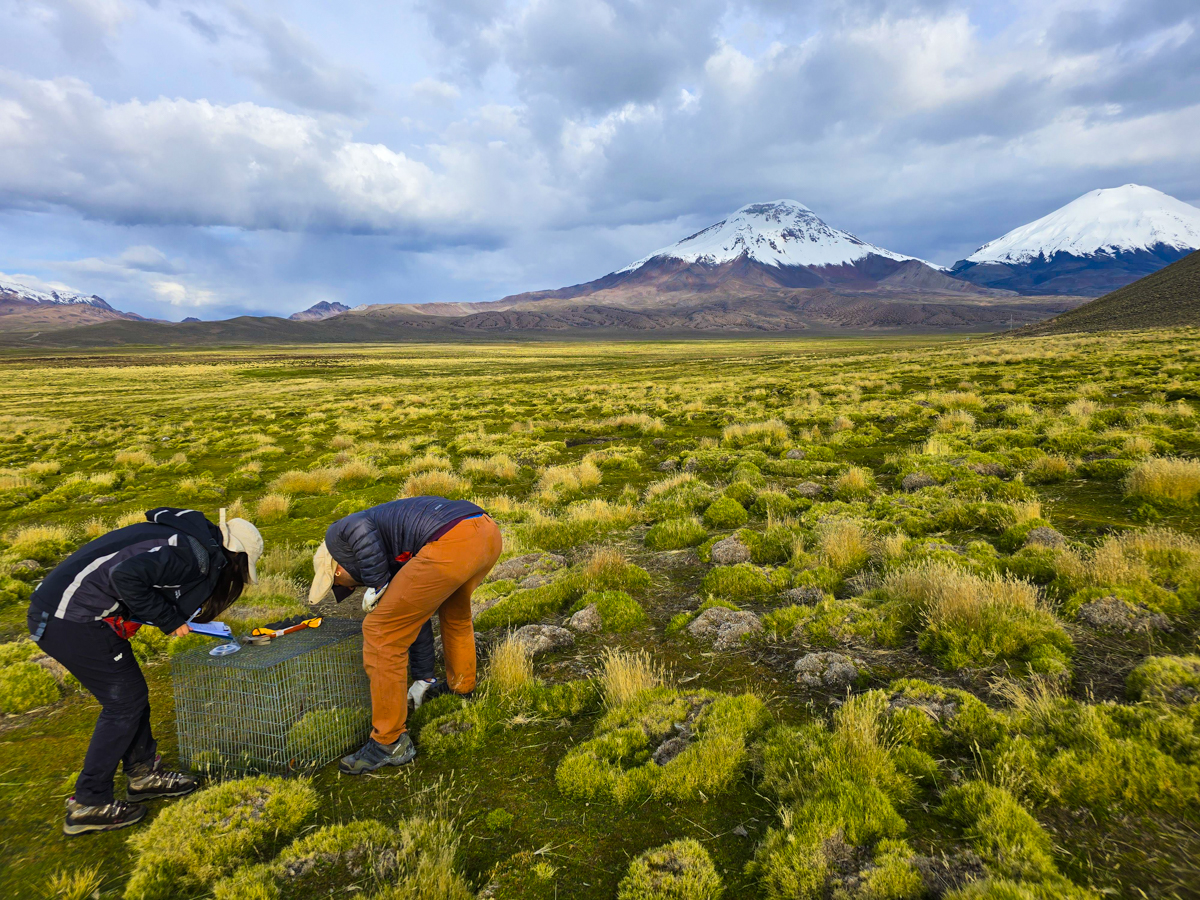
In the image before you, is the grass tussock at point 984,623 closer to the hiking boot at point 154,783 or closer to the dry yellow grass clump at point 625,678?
the dry yellow grass clump at point 625,678

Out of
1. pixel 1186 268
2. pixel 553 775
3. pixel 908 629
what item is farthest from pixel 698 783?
pixel 1186 268

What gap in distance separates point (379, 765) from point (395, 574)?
1.63m

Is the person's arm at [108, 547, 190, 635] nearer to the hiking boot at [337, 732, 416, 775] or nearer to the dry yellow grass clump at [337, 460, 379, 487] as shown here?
the hiking boot at [337, 732, 416, 775]

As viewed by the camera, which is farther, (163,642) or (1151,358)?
(1151,358)

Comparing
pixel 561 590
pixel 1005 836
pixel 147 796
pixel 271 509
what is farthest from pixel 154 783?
pixel 271 509

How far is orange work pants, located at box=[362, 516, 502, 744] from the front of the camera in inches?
182

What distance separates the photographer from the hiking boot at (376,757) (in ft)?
15.5

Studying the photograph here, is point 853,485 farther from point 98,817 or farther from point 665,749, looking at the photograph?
point 98,817

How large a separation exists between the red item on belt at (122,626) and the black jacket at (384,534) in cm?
152

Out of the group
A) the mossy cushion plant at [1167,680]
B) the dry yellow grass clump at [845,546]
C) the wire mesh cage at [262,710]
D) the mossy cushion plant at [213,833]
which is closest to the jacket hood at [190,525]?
the wire mesh cage at [262,710]

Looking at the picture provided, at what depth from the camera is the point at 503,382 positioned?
5250 centimetres

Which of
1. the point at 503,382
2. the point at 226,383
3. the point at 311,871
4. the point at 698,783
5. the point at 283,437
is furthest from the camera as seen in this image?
the point at 226,383

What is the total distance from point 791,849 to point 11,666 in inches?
323

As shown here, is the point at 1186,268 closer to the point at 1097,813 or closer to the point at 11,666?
the point at 1097,813
